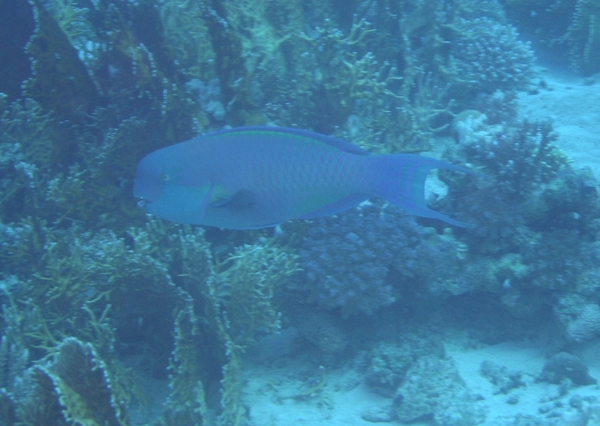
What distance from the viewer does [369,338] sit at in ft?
12.8

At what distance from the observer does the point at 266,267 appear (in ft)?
12.1

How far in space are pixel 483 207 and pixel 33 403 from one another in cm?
355

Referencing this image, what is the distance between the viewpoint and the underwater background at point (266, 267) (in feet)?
11.0

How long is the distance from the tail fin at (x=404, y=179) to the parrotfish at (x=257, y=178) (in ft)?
0.03

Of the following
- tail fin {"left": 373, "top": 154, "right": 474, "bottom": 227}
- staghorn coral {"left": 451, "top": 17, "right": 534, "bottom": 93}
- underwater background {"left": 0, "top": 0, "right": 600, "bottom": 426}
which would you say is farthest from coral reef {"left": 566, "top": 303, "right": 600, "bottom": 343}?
staghorn coral {"left": 451, "top": 17, "right": 534, "bottom": 93}

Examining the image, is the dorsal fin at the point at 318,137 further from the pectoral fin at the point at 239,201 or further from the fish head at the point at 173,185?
the fish head at the point at 173,185

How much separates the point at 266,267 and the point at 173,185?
1.58 meters

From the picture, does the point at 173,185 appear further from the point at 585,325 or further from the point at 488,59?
the point at 488,59

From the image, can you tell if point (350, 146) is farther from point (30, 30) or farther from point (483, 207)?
point (30, 30)

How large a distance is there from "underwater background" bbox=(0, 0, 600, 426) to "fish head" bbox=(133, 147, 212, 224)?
3.37 feet

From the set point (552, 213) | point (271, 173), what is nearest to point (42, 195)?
point (271, 173)

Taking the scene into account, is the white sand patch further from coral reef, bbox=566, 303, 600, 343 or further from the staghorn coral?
the staghorn coral

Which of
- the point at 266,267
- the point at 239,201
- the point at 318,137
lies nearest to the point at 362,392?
the point at 266,267

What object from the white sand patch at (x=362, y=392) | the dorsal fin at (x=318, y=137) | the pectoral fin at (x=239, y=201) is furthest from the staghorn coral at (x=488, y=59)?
the pectoral fin at (x=239, y=201)
